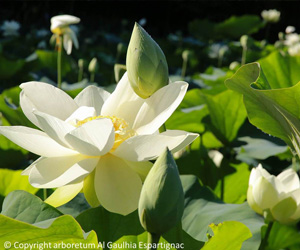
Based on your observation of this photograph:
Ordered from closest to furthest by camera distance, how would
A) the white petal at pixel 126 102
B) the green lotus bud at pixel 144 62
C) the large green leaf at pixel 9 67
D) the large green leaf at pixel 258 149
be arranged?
the green lotus bud at pixel 144 62 → the white petal at pixel 126 102 → the large green leaf at pixel 258 149 → the large green leaf at pixel 9 67

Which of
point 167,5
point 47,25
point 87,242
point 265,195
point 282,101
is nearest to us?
point 87,242

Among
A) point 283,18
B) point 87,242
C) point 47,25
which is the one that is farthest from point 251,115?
point 283,18

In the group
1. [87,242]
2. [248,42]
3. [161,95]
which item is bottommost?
[248,42]

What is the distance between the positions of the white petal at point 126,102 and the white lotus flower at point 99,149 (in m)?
0.02

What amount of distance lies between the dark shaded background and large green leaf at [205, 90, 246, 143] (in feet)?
15.9

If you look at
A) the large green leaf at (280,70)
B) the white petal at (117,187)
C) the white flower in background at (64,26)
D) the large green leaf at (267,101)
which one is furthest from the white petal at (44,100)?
the white flower in background at (64,26)

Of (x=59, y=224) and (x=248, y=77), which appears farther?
(x=248, y=77)

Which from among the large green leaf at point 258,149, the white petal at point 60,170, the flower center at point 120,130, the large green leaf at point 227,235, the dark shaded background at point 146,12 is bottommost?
the dark shaded background at point 146,12

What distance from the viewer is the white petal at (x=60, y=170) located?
513 millimetres

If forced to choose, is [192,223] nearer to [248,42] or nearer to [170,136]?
[170,136]

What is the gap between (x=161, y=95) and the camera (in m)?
0.54

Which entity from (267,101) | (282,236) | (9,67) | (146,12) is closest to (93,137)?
(267,101)

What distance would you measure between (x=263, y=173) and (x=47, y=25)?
18.5ft

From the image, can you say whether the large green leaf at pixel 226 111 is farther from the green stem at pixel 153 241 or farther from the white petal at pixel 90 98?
the green stem at pixel 153 241
